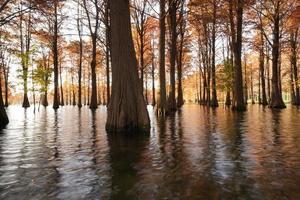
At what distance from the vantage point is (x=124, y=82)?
13.0 metres

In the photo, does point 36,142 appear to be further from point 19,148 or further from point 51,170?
point 51,170

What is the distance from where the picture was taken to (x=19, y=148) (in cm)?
1012

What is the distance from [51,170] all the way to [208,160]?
3.33 m

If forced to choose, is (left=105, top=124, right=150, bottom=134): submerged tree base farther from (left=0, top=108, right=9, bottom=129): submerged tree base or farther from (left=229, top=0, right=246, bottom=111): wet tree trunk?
(left=229, top=0, right=246, bottom=111): wet tree trunk

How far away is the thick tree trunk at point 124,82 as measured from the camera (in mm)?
12922

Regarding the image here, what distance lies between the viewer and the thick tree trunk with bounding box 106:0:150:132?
42.4 ft

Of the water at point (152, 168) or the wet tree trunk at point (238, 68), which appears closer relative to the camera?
the water at point (152, 168)

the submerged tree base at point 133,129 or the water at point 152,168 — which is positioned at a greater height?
the submerged tree base at point 133,129

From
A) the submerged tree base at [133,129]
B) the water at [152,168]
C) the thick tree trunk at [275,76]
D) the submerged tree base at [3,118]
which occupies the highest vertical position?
the thick tree trunk at [275,76]

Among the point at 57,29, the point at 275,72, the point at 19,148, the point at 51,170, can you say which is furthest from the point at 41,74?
the point at 51,170

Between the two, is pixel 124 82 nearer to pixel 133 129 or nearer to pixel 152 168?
pixel 133 129

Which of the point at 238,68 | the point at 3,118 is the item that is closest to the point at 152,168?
the point at 3,118

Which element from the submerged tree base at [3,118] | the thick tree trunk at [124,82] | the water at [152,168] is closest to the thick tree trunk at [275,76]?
the water at [152,168]

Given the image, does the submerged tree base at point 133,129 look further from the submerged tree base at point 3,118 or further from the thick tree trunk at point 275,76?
the thick tree trunk at point 275,76
